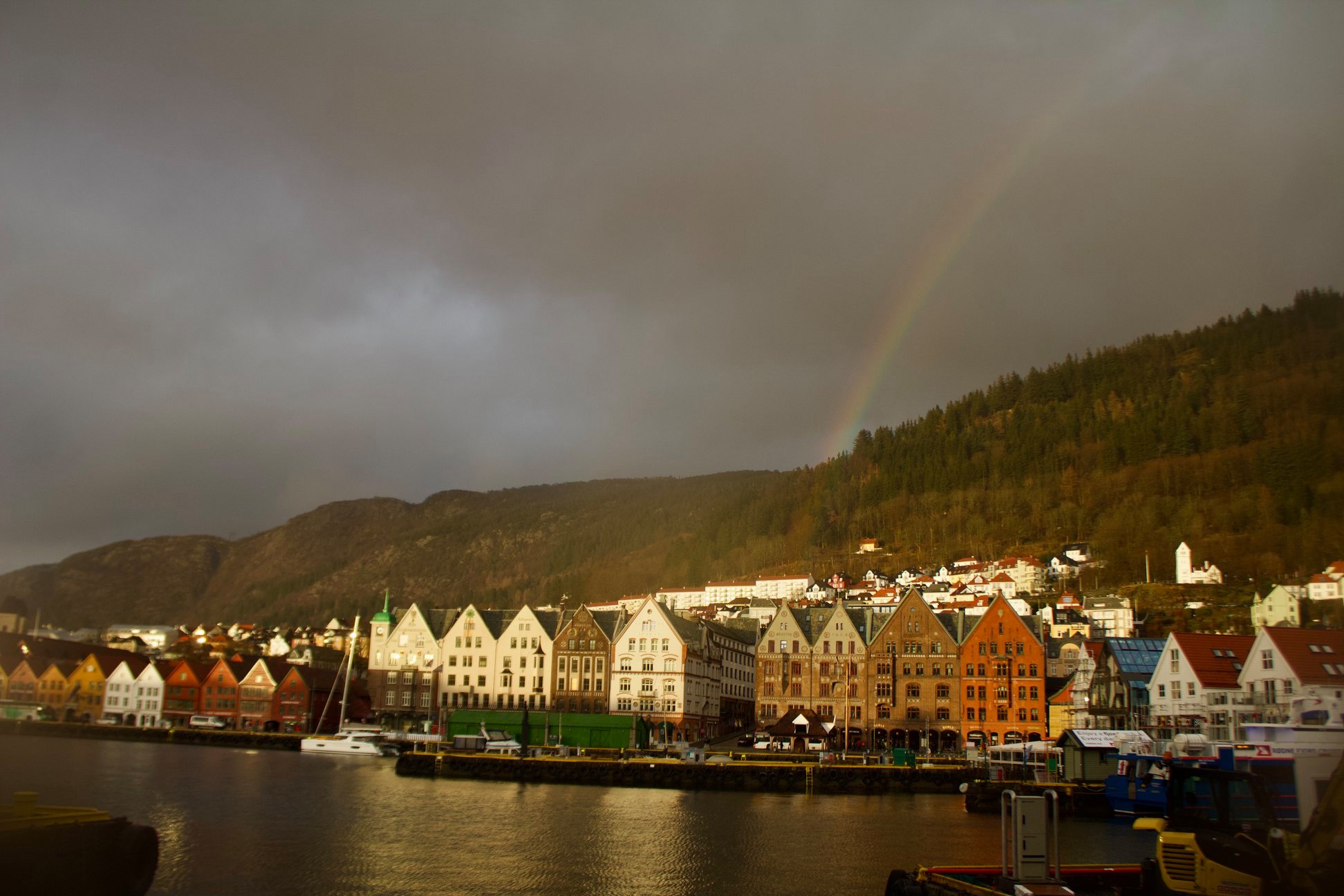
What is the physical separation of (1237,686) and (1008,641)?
23.0m

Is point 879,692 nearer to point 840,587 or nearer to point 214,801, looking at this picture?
point 214,801

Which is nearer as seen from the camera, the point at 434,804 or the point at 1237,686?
the point at 434,804

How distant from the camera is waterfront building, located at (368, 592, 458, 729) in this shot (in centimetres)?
11319

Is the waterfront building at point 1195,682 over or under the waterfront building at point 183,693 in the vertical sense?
over

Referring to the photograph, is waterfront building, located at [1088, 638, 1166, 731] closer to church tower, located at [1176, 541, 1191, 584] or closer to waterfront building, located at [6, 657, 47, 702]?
church tower, located at [1176, 541, 1191, 584]

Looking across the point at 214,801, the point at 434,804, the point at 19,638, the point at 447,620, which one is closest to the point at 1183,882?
the point at 434,804

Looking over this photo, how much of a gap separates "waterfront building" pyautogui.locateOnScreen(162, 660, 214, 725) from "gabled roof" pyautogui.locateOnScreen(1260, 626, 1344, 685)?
114m

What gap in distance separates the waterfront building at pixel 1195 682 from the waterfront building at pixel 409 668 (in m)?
69.1

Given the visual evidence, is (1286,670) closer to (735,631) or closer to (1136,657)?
(1136,657)

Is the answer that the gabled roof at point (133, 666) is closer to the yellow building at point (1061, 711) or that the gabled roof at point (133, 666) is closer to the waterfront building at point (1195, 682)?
the yellow building at point (1061, 711)

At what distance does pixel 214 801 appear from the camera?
2056 inches

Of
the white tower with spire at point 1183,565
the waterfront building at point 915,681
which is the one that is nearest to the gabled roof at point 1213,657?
the waterfront building at point 915,681

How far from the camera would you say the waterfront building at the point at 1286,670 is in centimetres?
6456

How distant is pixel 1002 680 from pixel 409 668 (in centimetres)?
6055
